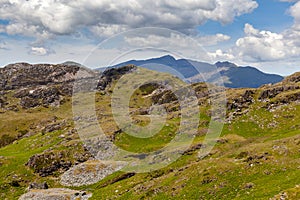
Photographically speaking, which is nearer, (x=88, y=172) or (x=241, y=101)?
(x=88, y=172)

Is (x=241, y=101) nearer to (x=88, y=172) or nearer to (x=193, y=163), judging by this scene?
(x=193, y=163)

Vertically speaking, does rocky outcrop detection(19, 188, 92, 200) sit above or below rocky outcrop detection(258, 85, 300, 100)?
below

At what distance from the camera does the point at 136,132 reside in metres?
104

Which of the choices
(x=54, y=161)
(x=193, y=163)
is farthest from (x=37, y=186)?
(x=193, y=163)

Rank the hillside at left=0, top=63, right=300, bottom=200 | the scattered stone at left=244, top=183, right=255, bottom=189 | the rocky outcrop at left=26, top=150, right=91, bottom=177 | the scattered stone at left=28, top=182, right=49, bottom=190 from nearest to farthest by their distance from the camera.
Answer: the scattered stone at left=244, top=183, right=255, bottom=189, the hillside at left=0, top=63, right=300, bottom=200, the scattered stone at left=28, top=182, right=49, bottom=190, the rocky outcrop at left=26, top=150, right=91, bottom=177

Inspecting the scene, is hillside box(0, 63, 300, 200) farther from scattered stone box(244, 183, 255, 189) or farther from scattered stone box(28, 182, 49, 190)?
scattered stone box(28, 182, 49, 190)

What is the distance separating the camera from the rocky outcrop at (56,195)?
194 feet

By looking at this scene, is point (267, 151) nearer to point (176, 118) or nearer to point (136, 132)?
point (136, 132)

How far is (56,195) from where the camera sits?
5975 cm

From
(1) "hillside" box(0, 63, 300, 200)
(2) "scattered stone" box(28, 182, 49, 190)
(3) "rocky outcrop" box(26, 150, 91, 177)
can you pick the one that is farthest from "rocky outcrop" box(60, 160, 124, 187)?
(3) "rocky outcrop" box(26, 150, 91, 177)

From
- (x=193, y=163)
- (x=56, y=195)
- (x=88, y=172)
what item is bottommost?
(x=56, y=195)

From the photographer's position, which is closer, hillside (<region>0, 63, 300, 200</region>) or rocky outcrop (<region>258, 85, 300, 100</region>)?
hillside (<region>0, 63, 300, 200</region>)

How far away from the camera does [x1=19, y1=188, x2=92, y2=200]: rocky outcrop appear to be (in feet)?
194

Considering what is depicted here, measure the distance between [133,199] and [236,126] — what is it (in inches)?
2269
